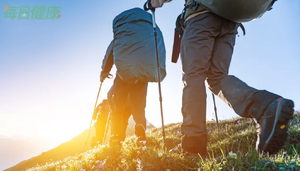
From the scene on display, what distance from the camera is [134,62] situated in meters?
4.25

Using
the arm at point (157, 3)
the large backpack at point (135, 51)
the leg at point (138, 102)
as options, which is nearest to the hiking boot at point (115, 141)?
the leg at point (138, 102)

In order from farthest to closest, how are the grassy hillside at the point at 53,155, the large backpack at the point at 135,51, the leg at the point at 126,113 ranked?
the grassy hillside at the point at 53,155, the leg at the point at 126,113, the large backpack at the point at 135,51

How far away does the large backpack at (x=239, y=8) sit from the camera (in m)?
2.32

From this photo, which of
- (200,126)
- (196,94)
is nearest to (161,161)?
(200,126)

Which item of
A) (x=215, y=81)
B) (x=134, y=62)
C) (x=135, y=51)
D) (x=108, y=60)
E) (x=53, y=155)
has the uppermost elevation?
(x=108, y=60)

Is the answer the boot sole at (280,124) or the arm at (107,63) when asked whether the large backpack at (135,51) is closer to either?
the arm at (107,63)

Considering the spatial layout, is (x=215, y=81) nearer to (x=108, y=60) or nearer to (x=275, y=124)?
(x=275, y=124)

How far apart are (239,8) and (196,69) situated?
0.92 metres

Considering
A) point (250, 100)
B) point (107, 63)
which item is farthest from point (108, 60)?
point (250, 100)

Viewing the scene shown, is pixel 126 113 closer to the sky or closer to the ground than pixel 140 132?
closer to the sky

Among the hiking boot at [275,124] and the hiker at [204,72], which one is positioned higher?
the hiker at [204,72]

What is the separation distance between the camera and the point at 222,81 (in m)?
2.63

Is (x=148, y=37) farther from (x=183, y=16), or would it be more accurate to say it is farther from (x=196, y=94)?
(x=196, y=94)

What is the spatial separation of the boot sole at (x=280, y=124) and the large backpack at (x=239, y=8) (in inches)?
47.2
